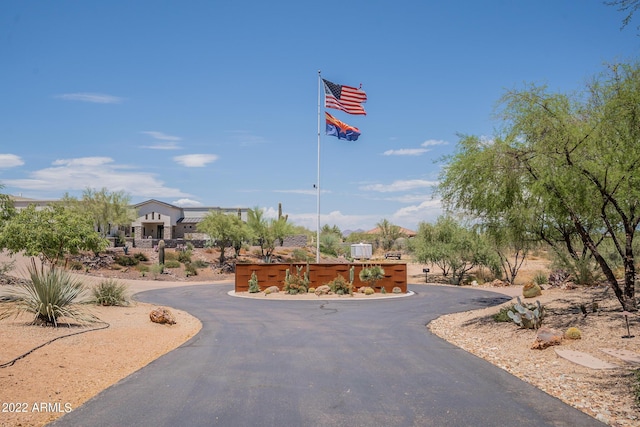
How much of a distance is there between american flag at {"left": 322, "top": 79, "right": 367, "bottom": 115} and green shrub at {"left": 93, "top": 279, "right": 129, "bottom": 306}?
1714 centimetres

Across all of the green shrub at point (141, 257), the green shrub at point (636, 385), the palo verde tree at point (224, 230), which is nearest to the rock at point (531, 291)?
the green shrub at point (636, 385)

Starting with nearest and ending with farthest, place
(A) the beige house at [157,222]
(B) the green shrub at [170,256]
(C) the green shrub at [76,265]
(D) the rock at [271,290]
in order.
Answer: (D) the rock at [271,290] → (C) the green shrub at [76,265] → (B) the green shrub at [170,256] → (A) the beige house at [157,222]

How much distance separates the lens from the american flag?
101 ft

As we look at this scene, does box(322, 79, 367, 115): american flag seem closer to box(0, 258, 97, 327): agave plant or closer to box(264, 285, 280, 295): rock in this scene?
box(264, 285, 280, 295): rock

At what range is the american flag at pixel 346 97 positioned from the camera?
3092 centimetres

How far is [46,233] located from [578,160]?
1991 cm

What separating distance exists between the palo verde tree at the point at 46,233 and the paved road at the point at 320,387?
10.1m

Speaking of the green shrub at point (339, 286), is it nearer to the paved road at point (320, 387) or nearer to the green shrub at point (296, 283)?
the green shrub at point (296, 283)

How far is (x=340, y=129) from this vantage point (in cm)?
3195

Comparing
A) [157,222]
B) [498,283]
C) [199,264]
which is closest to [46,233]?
[199,264]

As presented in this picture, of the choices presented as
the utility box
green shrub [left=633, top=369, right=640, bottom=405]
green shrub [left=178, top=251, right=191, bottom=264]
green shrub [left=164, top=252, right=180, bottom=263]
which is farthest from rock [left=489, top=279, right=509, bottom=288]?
green shrub [left=164, top=252, right=180, bottom=263]

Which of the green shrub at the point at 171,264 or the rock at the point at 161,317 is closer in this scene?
the rock at the point at 161,317

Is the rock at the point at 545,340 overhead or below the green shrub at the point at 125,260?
below

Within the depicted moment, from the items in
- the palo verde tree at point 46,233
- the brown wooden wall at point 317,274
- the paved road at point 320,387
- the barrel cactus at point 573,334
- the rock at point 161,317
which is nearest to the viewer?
the paved road at point 320,387
